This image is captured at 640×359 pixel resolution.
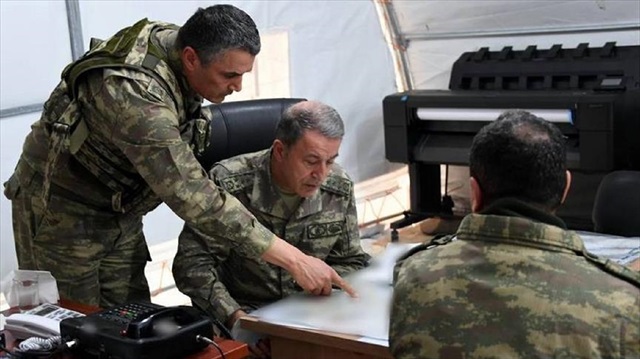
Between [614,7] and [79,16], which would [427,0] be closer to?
[614,7]

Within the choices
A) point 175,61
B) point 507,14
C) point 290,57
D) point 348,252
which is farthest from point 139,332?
point 507,14

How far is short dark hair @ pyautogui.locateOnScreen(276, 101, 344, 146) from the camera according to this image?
2297 mm

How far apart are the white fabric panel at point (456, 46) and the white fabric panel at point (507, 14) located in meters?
0.06

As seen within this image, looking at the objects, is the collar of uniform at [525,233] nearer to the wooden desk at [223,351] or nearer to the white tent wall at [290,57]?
the wooden desk at [223,351]

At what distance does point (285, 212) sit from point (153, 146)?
0.56 m

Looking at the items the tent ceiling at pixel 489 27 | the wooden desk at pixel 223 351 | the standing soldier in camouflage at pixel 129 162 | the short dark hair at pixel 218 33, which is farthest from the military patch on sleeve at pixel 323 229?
the tent ceiling at pixel 489 27

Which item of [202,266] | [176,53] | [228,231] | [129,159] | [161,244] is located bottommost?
[161,244]

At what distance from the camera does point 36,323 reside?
170 centimetres

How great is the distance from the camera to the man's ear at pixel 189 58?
6.61ft

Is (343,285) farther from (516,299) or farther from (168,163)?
(516,299)

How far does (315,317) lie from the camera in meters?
1.89

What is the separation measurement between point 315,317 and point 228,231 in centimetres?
27

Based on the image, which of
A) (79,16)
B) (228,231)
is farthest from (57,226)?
(79,16)

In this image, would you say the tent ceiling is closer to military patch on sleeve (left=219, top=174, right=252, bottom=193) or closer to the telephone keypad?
military patch on sleeve (left=219, top=174, right=252, bottom=193)
